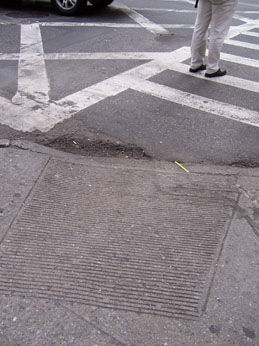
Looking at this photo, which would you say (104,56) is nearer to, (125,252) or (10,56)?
(10,56)

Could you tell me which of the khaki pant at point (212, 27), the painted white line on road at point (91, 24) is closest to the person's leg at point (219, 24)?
the khaki pant at point (212, 27)

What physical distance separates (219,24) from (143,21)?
4223 mm

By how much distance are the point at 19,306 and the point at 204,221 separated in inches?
65.9

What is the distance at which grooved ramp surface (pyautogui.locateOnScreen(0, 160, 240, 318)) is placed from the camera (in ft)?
8.61

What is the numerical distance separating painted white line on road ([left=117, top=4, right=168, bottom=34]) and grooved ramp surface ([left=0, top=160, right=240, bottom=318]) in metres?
5.95

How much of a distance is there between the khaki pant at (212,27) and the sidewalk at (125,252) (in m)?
2.78

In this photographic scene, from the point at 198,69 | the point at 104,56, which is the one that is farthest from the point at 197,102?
the point at 104,56

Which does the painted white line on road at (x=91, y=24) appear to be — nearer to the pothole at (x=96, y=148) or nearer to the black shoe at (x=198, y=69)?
the black shoe at (x=198, y=69)

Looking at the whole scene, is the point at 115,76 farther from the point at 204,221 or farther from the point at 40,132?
the point at 204,221

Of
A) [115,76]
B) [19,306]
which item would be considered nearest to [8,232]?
[19,306]

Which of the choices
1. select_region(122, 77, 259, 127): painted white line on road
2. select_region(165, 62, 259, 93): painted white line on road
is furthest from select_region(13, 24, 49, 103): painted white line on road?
select_region(165, 62, 259, 93): painted white line on road

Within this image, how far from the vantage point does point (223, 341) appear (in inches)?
91.8

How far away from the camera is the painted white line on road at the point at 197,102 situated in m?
5.14

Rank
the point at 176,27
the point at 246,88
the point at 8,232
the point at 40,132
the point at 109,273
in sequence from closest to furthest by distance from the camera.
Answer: the point at 109,273
the point at 8,232
the point at 40,132
the point at 246,88
the point at 176,27
